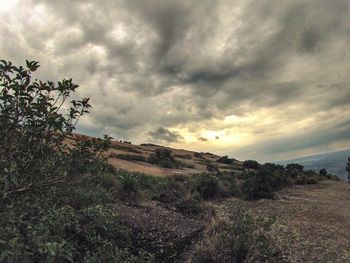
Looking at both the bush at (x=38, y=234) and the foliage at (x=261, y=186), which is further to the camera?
the foliage at (x=261, y=186)

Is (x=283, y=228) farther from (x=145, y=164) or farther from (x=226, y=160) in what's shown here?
(x=226, y=160)

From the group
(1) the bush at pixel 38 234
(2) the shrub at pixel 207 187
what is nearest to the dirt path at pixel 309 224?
(2) the shrub at pixel 207 187

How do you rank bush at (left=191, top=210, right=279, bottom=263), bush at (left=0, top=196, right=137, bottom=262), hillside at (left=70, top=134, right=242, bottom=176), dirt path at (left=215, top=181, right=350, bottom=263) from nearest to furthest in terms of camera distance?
bush at (left=0, top=196, right=137, bottom=262), bush at (left=191, top=210, right=279, bottom=263), dirt path at (left=215, top=181, right=350, bottom=263), hillside at (left=70, top=134, right=242, bottom=176)

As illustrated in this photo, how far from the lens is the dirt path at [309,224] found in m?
7.61

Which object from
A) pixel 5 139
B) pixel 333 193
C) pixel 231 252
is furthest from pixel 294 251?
pixel 333 193

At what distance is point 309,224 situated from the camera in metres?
10.2

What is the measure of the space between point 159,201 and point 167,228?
4422 mm

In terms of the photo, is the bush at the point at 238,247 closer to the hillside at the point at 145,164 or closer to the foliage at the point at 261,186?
the hillside at the point at 145,164

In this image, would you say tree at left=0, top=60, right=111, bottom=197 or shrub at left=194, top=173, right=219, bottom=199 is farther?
shrub at left=194, top=173, right=219, bottom=199

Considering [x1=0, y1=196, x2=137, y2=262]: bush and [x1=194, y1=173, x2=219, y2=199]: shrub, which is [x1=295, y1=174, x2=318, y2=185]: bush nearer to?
[x1=194, y1=173, x2=219, y2=199]: shrub

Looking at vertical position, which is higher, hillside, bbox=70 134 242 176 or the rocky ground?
hillside, bbox=70 134 242 176

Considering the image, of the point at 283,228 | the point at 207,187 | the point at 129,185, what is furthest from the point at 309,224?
the point at 129,185

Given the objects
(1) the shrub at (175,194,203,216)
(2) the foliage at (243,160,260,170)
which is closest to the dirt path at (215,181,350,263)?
(1) the shrub at (175,194,203,216)

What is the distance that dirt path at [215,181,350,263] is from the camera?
25.0ft
